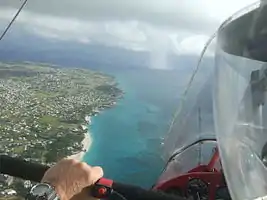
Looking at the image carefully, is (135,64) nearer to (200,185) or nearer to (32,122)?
(32,122)

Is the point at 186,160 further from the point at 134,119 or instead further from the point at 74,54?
the point at 74,54

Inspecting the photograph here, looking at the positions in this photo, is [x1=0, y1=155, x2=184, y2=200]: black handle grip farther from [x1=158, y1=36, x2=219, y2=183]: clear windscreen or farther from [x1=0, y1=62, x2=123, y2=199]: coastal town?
[x1=0, y1=62, x2=123, y2=199]: coastal town

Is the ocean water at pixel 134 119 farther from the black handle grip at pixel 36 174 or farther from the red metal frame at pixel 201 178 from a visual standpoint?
the black handle grip at pixel 36 174

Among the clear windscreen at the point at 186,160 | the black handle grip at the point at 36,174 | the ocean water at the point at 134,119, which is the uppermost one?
the black handle grip at the point at 36,174

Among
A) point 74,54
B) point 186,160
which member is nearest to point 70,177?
point 186,160

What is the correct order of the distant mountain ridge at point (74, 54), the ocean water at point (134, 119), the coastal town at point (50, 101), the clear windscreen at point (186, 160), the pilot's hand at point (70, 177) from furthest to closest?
the distant mountain ridge at point (74, 54) → the ocean water at point (134, 119) → the coastal town at point (50, 101) → the clear windscreen at point (186, 160) → the pilot's hand at point (70, 177)

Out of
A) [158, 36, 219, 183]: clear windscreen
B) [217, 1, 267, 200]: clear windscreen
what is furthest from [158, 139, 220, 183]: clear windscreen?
[217, 1, 267, 200]: clear windscreen

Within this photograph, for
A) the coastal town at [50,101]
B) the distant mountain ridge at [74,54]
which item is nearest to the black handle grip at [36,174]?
the coastal town at [50,101]

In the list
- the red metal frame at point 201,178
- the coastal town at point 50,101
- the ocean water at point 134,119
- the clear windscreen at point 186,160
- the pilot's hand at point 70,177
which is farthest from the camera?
the ocean water at point 134,119
